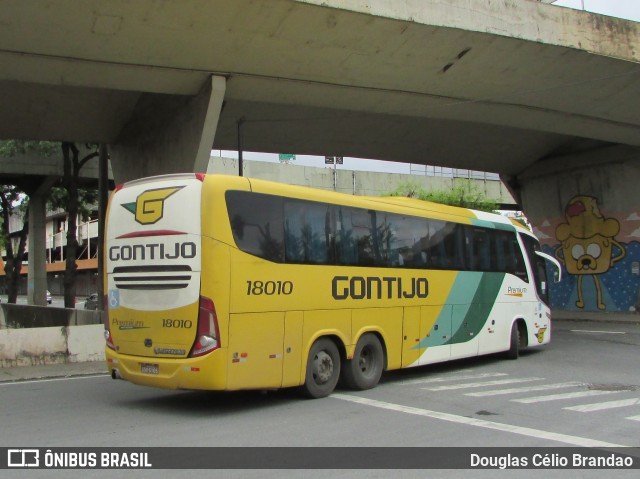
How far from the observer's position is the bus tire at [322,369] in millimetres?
9367

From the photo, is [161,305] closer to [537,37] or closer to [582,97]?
[537,37]

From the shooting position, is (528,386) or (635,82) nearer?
(528,386)

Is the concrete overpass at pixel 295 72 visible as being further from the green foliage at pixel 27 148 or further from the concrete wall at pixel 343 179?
the concrete wall at pixel 343 179

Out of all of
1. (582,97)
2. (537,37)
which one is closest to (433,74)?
(537,37)

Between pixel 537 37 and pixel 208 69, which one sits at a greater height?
pixel 537 37

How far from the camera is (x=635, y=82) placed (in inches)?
719

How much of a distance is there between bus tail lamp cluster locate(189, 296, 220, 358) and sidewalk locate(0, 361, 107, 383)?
5.69 m

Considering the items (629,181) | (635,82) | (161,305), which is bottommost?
(161,305)

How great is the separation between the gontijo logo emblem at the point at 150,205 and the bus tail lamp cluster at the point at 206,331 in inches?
55.5

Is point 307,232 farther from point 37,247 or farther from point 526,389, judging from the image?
point 37,247

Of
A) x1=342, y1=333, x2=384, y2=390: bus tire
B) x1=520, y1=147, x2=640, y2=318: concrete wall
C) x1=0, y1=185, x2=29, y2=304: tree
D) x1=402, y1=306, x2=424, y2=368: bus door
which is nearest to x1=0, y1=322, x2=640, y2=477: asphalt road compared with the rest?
x1=342, y1=333, x2=384, y2=390: bus tire

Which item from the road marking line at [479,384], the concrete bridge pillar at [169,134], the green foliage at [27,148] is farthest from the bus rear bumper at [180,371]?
the green foliage at [27,148]

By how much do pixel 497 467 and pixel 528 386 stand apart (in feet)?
17.0

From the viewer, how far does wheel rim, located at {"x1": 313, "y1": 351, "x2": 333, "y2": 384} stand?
9.52 metres
